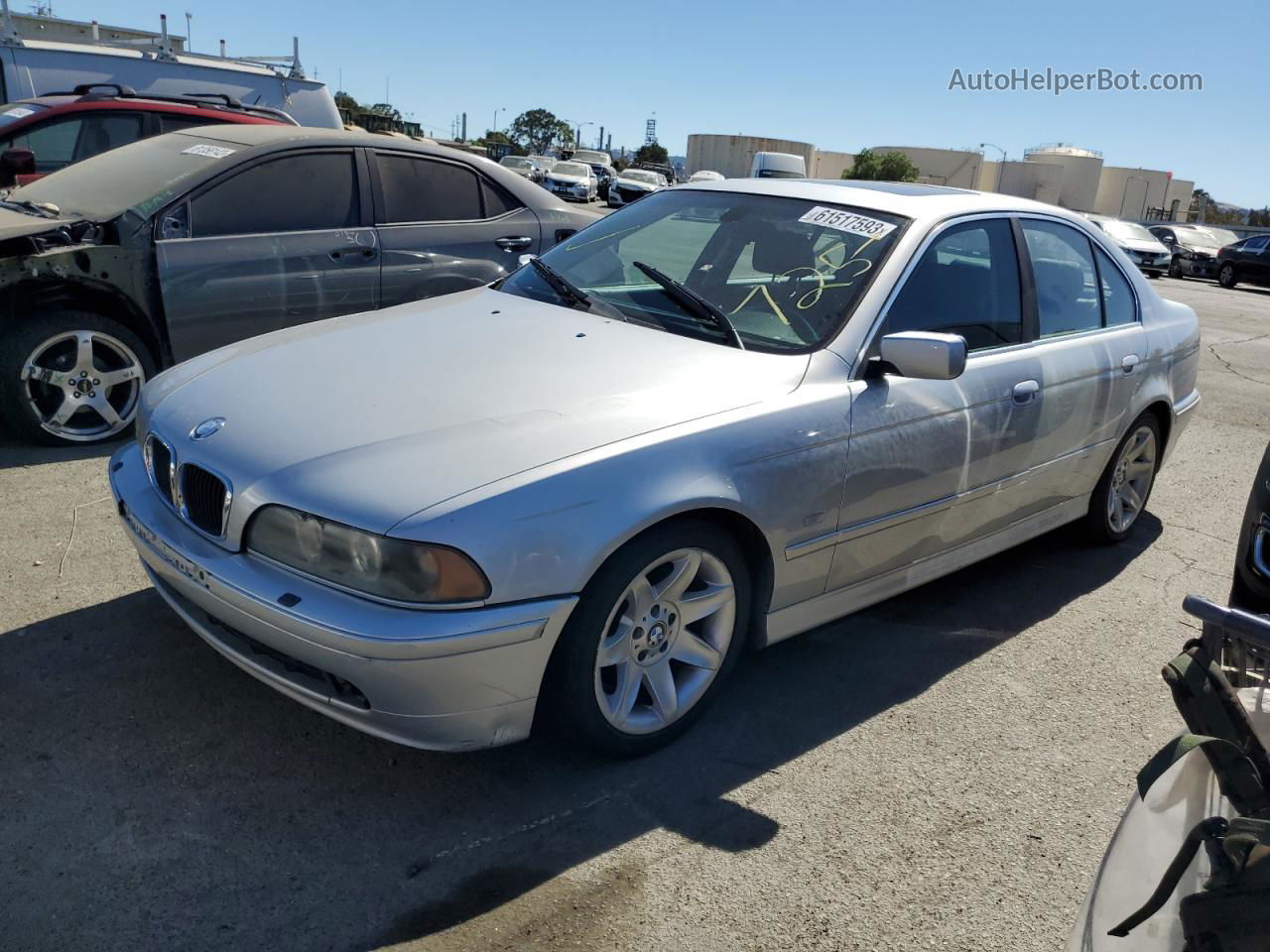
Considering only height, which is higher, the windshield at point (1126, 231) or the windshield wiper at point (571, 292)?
the windshield at point (1126, 231)

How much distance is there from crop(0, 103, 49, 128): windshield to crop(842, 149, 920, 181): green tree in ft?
200

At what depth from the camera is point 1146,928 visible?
5.17ft

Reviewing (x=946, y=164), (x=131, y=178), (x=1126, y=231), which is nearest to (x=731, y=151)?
(x=946, y=164)

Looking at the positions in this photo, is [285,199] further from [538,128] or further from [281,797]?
[538,128]

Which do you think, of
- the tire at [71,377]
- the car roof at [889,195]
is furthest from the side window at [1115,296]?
the tire at [71,377]

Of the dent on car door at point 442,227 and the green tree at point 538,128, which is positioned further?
the green tree at point 538,128

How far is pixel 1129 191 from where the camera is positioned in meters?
83.0

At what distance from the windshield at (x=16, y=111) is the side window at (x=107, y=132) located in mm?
344

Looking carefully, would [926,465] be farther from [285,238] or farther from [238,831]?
[285,238]

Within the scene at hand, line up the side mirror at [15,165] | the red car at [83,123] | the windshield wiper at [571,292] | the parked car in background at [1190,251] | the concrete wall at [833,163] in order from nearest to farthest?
the windshield wiper at [571,292]
the side mirror at [15,165]
the red car at [83,123]
the parked car in background at [1190,251]
the concrete wall at [833,163]

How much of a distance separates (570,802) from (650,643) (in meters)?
0.48


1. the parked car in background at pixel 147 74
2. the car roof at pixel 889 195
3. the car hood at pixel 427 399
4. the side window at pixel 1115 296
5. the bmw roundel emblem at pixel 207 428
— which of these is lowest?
the bmw roundel emblem at pixel 207 428

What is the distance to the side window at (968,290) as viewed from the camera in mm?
3549

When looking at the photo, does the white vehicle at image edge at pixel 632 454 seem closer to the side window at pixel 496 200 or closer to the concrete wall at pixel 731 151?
the side window at pixel 496 200
